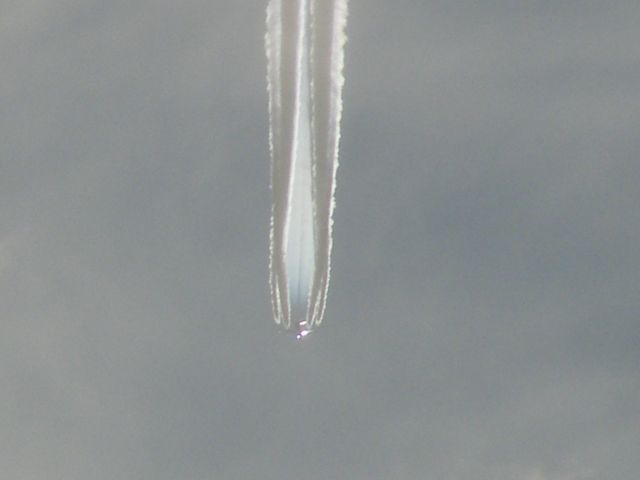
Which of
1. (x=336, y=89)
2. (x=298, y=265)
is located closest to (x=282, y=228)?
(x=298, y=265)

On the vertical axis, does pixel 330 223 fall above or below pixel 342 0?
below

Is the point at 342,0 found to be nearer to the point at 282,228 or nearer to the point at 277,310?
the point at 282,228

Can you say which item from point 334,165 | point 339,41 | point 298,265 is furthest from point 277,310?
point 339,41

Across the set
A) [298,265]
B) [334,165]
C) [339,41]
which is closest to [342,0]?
[339,41]

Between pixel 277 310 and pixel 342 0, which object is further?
pixel 277 310

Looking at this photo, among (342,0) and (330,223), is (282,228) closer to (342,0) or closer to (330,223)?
(330,223)

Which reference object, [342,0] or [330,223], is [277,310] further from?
[342,0]

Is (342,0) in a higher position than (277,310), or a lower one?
higher

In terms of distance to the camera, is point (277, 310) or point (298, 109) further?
point (277, 310)

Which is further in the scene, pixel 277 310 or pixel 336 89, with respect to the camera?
pixel 277 310
